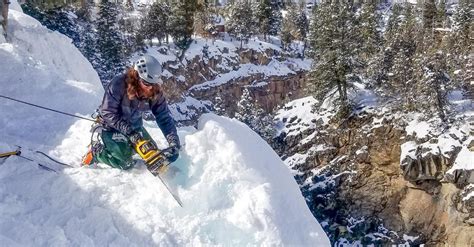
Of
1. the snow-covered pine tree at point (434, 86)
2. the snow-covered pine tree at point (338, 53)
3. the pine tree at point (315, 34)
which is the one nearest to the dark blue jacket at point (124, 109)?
the snow-covered pine tree at point (434, 86)

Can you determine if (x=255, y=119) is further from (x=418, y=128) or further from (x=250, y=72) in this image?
(x=250, y=72)

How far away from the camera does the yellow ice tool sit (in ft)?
17.1

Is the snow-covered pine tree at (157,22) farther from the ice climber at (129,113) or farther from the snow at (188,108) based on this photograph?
the ice climber at (129,113)

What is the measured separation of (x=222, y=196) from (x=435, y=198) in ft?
88.9

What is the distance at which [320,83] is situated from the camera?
35.0 metres


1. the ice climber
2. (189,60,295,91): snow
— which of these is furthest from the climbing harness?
(189,60,295,91): snow

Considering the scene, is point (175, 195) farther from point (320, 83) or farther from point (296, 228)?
point (320, 83)

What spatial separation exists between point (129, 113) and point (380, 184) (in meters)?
27.8

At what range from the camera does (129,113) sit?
19.4 ft

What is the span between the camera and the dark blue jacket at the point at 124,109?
564 cm

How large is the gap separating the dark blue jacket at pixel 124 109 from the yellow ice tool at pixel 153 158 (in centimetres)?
34

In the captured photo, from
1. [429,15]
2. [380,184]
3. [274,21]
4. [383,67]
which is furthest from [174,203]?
[429,15]

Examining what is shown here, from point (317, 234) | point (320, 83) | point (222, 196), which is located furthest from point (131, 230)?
point (320, 83)

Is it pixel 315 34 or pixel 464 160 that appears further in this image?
pixel 315 34
